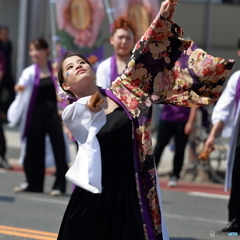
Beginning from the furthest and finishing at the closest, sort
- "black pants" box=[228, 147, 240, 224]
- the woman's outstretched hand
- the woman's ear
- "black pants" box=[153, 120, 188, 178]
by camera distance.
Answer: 1. "black pants" box=[153, 120, 188, 178]
2. "black pants" box=[228, 147, 240, 224]
3. the woman's outstretched hand
4. the woman's ear

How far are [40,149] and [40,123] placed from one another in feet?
1.22

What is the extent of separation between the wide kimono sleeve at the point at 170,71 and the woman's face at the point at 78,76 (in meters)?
0.22

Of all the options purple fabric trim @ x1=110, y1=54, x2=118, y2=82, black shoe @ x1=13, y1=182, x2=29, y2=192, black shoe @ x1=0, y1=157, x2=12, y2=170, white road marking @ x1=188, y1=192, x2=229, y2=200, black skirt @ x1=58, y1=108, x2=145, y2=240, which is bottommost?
black shoe @ x1=0, y1=157, x2=12, y2=170

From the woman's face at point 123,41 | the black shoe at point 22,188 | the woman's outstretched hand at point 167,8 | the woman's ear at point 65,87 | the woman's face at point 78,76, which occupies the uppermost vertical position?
Result: the woman's outstretched hand at point 167,8

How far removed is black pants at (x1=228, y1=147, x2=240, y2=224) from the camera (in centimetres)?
679

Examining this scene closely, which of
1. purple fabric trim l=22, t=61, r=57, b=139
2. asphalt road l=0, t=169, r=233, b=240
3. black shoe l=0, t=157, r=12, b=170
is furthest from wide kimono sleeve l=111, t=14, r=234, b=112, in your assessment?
black shoe l=0, t=157, r=12, b=170

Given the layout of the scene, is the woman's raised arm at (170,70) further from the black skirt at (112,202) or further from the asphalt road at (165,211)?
the asphalt road at (165,211)

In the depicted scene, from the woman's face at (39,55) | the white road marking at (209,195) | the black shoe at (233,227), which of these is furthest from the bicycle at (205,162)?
the black shoe at (233,227)

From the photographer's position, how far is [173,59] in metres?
4.70

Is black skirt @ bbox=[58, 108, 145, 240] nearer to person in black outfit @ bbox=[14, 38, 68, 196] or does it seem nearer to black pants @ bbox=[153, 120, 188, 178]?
person in black outfit @ bbox=[14, 38, 68, 196]

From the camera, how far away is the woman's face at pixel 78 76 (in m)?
4.34

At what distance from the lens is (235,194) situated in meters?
6.84

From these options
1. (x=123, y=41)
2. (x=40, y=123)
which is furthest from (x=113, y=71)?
(x=40, y=123)

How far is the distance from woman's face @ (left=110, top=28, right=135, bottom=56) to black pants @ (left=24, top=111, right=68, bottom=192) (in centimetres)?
220
